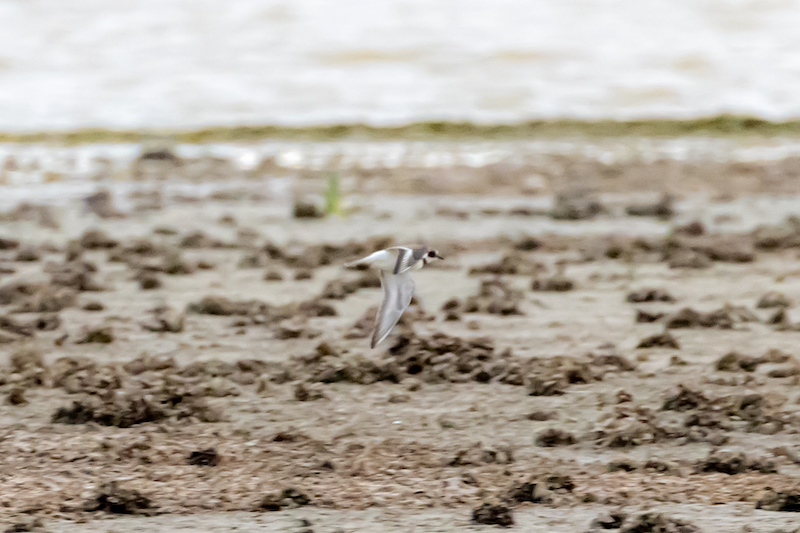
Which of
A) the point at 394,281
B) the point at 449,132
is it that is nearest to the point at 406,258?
the point at 394,281

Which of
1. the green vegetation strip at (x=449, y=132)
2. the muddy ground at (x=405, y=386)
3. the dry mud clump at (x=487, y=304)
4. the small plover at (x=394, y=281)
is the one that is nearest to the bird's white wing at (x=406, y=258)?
the small plover at (x=394, y=281)

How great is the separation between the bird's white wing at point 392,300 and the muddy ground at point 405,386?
1.97 ft

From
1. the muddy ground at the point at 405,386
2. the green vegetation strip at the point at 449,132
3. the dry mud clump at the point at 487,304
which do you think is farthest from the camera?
the green vegetation strip at the point at 449,132

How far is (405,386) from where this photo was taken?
6637mm

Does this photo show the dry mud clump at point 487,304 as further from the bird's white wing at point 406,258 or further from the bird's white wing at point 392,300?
the bird's white wing at point 392,300

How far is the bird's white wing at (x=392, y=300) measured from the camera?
5.11 m

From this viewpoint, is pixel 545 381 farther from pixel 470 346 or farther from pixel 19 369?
pixel 19 369

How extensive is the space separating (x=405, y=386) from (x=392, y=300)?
150 cm

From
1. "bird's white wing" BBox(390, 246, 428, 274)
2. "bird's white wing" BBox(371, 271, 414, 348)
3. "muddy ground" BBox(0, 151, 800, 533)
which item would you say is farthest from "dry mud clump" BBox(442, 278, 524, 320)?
"bird's white wing" BBox(371, 271, 414, 348)

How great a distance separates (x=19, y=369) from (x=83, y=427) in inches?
45.5

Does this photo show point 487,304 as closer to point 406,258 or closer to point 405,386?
point 405,386

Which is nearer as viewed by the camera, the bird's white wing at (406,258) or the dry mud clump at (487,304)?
the bird's white wing at (406,258)

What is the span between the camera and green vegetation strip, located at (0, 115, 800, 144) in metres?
21.5

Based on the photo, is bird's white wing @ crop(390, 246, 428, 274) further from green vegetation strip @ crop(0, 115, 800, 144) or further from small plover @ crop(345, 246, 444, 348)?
green vegetation strip @ crop(0, 115, 800, 144)
